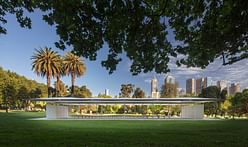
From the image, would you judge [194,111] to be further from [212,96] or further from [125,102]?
[212,96]

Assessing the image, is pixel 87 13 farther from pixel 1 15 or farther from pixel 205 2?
pixel 1 15

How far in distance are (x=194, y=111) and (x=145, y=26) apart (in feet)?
169

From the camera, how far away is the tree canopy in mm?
8164

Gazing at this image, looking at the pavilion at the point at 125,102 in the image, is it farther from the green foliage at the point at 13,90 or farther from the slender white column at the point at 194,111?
the green foliage at the point at 13,90

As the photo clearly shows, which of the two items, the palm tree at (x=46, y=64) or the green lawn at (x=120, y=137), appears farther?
the palm tree at (x=46, y=64)

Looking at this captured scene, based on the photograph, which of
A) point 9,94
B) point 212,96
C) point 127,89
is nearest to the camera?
point 212,96

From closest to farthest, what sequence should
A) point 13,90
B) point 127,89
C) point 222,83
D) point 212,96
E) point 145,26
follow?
point 145,26 < point 212,96 < point 13,90 < point 127,89 < point 222,83

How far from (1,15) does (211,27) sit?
241 inches

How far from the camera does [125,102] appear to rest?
187ft

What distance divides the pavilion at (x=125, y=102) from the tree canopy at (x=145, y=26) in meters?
42.0

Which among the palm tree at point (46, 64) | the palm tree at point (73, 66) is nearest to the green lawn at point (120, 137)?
the palm tree at point (46, 64)

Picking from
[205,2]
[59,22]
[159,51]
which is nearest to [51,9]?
[59,22]

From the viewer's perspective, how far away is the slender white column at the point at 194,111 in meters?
58.2

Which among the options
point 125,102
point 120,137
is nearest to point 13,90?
point 125,102
